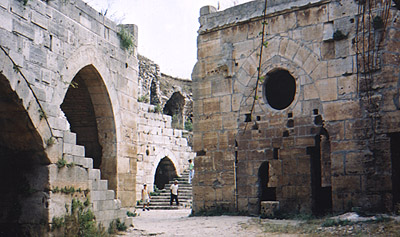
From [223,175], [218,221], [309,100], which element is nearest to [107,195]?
[218,221]

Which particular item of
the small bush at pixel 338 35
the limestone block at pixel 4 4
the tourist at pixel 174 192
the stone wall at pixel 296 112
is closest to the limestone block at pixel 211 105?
the stone wall at pixel 296 112

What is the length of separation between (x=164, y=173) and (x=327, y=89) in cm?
1181

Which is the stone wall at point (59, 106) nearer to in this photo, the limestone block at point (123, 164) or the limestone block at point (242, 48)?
the limestone block at point (123, 164)

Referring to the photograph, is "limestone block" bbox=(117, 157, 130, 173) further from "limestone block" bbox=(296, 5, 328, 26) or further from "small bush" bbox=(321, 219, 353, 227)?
"small bush" bbox=(321, 219, 353, 227)

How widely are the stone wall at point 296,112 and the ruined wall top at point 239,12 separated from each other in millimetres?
28

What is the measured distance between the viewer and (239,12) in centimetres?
1125

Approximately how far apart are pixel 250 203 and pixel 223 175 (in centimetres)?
96

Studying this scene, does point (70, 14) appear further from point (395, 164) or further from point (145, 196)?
point (145, 196)

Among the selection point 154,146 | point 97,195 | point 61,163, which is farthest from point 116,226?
point 154,146

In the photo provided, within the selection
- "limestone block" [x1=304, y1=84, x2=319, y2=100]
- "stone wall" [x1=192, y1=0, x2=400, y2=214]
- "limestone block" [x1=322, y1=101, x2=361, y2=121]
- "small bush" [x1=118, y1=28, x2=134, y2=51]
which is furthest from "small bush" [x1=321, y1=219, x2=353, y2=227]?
"small bush" [x1=118, y1=28, x2=134, y2=51]

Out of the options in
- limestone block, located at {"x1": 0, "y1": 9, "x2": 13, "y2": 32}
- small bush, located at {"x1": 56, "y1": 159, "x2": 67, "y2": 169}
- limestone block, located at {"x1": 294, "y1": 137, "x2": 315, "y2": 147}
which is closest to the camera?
small bush, located at {"x1": 56, "y1": 159, "x2": 67, "y2": 169}

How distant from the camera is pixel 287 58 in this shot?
10.4 metres

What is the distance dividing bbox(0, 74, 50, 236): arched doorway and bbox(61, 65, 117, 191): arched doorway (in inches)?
168

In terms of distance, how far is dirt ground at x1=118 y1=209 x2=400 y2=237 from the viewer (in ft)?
24.6
